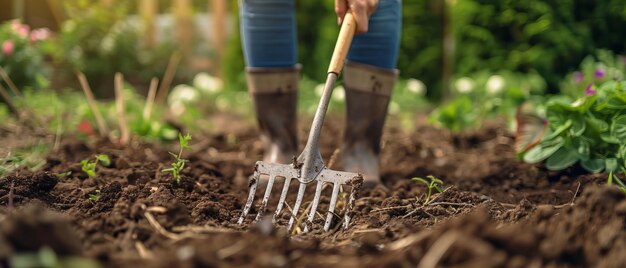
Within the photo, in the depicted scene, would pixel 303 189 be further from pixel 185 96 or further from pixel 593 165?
pixel 185 96

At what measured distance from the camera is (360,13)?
81.7 inches

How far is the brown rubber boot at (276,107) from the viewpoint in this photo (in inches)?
99.3

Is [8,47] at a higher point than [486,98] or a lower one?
higher

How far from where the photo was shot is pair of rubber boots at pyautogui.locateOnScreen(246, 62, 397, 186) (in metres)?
2.44

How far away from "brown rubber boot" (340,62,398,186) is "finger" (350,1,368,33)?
355 mm

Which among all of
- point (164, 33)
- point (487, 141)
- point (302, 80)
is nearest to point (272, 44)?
point (487, 141)

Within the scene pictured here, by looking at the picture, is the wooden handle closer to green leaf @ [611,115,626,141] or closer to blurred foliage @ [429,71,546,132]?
green leaf @ [611,115,626,141]

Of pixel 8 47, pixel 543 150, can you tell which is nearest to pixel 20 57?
pixel 8 47

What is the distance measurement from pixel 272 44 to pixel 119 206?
1.07 metres

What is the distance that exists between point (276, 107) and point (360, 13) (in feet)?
2.07

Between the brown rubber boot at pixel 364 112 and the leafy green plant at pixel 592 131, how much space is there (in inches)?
23.6

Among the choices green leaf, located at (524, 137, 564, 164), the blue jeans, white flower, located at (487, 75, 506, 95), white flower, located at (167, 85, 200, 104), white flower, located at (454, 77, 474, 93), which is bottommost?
white flower, located at (167, 85, 200, 104)

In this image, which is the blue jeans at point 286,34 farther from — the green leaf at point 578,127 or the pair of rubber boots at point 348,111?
the green leaf at point 578,127

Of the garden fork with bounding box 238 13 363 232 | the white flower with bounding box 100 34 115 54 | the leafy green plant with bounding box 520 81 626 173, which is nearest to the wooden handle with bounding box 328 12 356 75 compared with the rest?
the garden fork with bounding box 238 13 363 232
